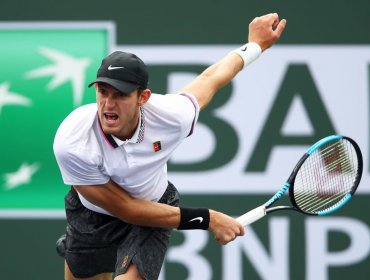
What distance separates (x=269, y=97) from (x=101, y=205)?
216 centimetres

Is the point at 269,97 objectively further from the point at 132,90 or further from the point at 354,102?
the point at 132,90

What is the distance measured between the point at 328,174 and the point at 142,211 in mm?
1058

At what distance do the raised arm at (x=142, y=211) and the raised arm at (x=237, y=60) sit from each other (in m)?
0.61

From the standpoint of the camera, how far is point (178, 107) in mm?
4992

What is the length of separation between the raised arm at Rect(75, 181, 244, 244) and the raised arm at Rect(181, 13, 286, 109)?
23.9 inches

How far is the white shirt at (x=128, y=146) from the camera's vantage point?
15.5ft

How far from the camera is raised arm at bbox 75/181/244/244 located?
4.88 metres

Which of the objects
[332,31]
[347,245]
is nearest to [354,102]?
[332,31]

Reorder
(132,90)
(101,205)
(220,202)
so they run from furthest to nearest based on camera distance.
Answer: (220,202), (101,205), (132,90)

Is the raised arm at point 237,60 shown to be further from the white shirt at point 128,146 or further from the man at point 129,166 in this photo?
the white shirt at point 128,146

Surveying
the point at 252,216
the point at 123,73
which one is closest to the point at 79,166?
the point at 123,73

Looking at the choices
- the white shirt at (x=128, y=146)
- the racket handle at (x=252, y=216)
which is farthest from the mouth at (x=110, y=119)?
the racket handle at (x=252, y=216)

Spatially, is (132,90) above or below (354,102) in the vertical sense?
above

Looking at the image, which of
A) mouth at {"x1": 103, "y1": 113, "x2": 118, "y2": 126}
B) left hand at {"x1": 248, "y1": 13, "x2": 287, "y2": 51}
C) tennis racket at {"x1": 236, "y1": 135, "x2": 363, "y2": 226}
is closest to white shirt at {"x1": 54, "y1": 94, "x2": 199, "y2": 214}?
mouth at {"x1": 103, "y1": 113, "x2": 118, "y2": 126}
